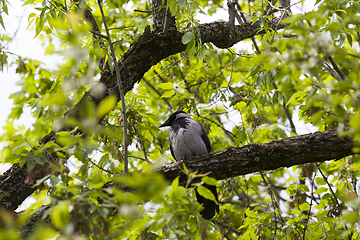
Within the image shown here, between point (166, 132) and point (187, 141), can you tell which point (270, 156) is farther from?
point (166, 132)

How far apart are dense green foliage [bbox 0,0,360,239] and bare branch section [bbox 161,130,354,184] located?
0.31 m

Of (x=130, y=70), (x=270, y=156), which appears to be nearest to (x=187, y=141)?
(x=130, y=70)

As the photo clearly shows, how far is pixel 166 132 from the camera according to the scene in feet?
23.2

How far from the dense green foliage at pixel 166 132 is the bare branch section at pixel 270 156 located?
31 cm

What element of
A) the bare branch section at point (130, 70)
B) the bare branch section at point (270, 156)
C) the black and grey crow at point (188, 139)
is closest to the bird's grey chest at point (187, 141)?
the black and grey crow at point (188, 139)

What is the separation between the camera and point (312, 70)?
1.66m

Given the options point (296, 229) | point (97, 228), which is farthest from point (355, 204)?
point (296, 229)

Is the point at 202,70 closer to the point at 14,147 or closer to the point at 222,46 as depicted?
the point at 222,46

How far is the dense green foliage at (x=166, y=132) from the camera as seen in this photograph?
1583 mm

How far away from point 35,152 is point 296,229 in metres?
3.13

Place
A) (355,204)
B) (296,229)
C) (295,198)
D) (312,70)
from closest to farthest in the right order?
(355,204)
(312,70)
(296,229)
(295,198)

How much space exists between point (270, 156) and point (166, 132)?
410 centimetres

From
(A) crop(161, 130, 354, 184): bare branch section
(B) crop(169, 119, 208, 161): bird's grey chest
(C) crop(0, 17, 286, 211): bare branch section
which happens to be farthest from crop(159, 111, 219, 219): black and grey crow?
(A) crop(161, 130, 354, 184): bare branch section

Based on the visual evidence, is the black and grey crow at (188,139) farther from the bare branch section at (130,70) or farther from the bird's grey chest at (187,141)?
the bare branch section at (130,70)
